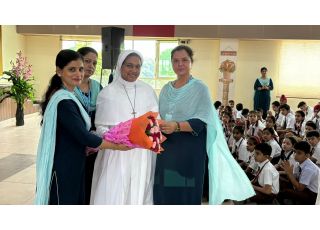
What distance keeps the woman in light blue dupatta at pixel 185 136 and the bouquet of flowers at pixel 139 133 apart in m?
0.24

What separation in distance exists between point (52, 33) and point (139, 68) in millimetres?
8288

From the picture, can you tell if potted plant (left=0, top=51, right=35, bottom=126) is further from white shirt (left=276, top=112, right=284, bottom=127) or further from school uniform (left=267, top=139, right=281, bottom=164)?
school uniform (left=267, top=139, right=281, bottom=164)

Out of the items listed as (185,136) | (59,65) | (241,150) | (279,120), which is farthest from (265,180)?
(279,120)

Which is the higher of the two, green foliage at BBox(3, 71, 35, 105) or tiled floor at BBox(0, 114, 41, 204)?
green foliage at BBox(3, 71, 35, 105)

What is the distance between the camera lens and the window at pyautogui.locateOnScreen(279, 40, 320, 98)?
9977 mm

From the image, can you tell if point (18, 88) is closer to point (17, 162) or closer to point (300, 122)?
point (17, 162)

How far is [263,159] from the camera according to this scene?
139 inches

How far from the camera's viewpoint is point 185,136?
2.34m

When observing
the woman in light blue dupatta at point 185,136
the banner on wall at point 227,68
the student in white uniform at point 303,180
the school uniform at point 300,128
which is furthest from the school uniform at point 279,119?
the woman in light blue dupatta at point 185,136

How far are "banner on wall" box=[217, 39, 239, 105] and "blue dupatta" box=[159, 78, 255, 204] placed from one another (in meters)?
7.20

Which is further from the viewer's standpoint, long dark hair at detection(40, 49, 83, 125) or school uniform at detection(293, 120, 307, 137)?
school uniform at detection(293, 120, 307, 137)

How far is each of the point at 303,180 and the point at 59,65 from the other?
265 centimetres

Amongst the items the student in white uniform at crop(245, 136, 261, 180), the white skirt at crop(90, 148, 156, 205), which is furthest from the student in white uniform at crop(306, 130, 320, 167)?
the white skirt at crop(90, 148, 156, 205)

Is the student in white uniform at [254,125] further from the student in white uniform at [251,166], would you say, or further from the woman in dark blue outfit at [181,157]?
the woman in dark blue outfit at [181,157]
